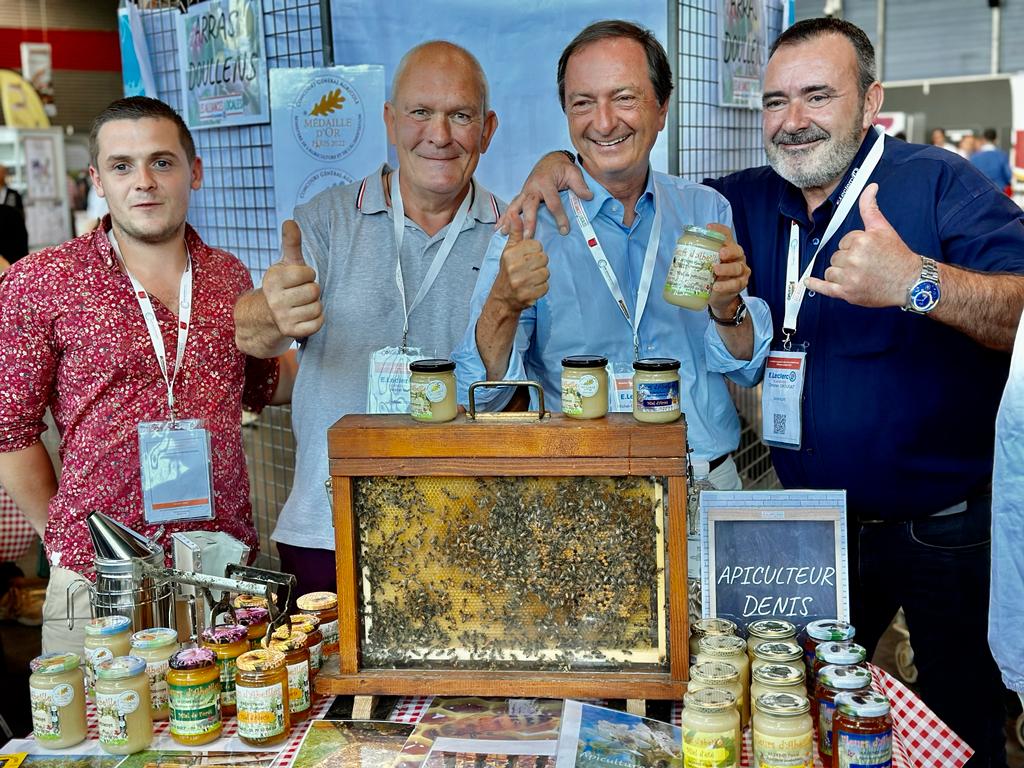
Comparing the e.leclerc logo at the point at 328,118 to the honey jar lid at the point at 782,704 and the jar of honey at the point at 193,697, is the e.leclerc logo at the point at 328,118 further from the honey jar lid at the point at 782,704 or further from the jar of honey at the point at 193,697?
the honey jar lid at the point at 782,704

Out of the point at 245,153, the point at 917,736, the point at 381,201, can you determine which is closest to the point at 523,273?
the point at 381,201

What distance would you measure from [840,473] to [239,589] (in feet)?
4.30

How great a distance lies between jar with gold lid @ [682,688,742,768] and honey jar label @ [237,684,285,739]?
632mm

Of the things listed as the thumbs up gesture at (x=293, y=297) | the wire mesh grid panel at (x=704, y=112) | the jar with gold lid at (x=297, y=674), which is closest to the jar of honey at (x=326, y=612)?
the jar with gold lid at (x=297, y=674)

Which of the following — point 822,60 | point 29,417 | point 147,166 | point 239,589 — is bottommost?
Result: point 239,589

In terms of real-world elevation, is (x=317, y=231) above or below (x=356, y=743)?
above

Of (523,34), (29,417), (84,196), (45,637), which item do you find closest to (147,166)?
(29,417)

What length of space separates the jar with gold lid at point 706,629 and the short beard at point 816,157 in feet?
3.63

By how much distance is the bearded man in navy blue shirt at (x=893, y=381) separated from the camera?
221cm

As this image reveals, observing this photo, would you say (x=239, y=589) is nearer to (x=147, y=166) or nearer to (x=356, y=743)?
(x=356, y=743)

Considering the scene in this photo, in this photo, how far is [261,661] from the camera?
1.57 metres

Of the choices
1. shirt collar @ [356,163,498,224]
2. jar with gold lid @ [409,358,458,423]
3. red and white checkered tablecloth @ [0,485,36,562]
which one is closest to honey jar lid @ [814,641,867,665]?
jar with gold lid @ [409,358,458,423]

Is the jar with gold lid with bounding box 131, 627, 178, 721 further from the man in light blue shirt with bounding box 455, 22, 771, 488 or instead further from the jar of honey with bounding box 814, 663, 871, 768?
the jar of honey with bounding box 814, 663, 871, 768

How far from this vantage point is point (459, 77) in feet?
8.04
